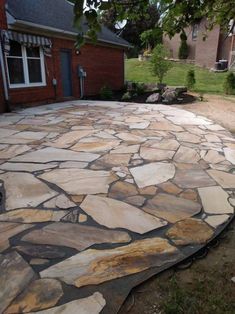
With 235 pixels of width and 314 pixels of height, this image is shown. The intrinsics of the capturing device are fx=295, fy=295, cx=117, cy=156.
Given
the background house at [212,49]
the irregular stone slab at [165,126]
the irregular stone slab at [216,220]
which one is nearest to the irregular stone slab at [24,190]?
the irregular stone slab at [216,220]

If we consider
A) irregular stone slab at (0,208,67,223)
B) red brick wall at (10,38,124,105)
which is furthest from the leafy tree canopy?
red brick wall at (10,38,124,105)

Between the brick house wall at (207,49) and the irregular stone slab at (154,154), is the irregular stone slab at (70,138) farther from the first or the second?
the brick house wall at (207,49)

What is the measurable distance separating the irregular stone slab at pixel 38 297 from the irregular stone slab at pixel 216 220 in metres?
1.55

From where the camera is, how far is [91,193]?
3.39 metres

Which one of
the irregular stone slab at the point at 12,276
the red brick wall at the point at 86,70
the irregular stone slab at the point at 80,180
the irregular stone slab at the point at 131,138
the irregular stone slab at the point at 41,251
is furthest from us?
the red brick wall at the point at 86,70

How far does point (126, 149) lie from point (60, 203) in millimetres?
2269

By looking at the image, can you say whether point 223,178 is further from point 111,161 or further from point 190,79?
point 190,79

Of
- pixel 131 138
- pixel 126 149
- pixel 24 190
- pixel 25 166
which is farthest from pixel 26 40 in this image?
pixel 24 190

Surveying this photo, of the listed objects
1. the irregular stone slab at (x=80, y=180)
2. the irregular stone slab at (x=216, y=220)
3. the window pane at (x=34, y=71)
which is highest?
the window pane at (x=34, y=71)

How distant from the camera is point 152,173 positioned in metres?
4.05

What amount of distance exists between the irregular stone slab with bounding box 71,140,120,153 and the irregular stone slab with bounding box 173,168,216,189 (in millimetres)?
1570

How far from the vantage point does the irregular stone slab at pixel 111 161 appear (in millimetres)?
4320

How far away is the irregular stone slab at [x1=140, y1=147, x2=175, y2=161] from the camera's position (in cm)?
471

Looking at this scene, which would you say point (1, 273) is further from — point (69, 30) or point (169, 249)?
point (69, 30)
